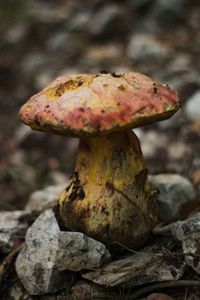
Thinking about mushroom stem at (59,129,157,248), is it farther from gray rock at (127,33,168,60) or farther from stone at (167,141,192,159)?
gray rock at (127,33,168,60)

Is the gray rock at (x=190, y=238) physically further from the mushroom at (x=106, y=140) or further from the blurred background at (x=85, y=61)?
the blurred background at (x=85, y=61)

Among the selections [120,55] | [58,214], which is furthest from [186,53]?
[58,214]

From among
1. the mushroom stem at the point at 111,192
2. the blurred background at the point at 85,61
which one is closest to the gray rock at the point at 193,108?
the blurred background at the point at 85,61

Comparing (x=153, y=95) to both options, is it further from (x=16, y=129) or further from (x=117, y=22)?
(x=117, y=22)

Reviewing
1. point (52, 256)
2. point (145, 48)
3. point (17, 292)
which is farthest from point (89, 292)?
point (145, 48)

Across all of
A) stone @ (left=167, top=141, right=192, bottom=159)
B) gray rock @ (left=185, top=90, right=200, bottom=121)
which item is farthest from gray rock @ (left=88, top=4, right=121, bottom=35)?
stone @ (left=167, top=141, right=192, bottom=159)

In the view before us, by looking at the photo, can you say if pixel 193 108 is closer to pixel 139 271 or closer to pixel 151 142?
pixel 151 142
